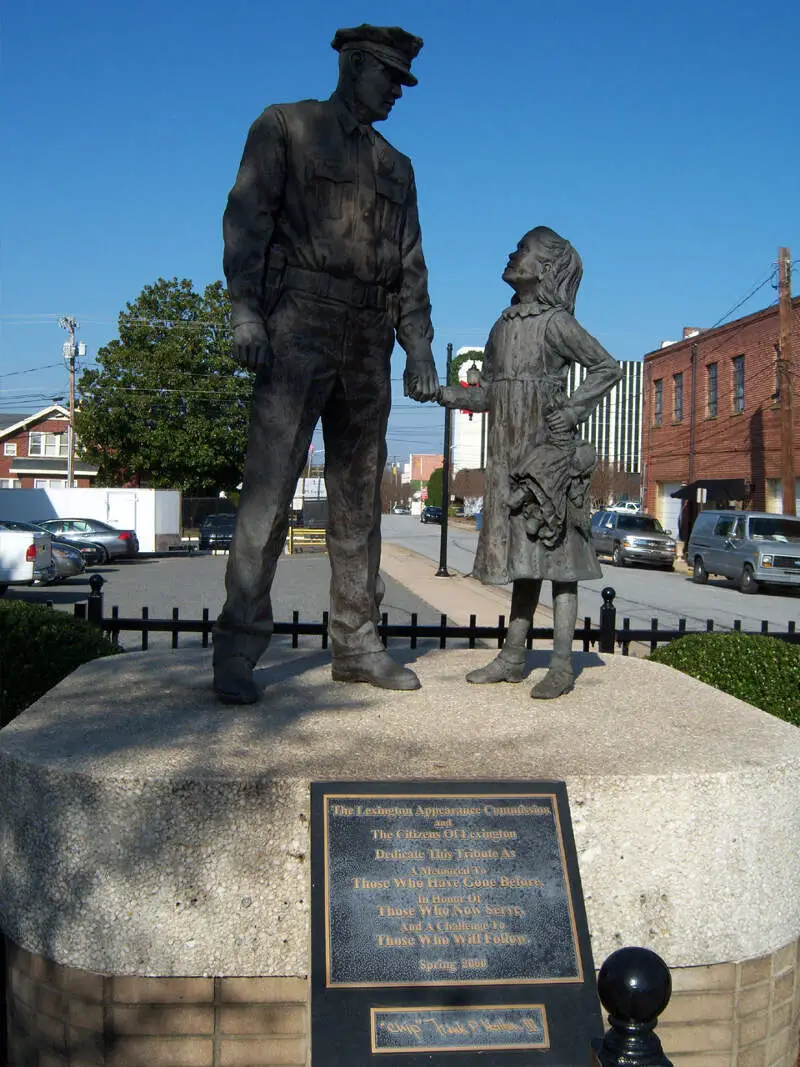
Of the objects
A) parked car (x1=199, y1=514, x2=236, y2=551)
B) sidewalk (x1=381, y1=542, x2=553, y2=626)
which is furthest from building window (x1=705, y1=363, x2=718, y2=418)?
parked car (x1=199, y1=514, x2=236, y2=551)

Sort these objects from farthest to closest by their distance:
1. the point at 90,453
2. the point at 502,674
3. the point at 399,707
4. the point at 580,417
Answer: the point at 90,453 < the point at 502,674 < the point at 580,417 < the point at 399,707

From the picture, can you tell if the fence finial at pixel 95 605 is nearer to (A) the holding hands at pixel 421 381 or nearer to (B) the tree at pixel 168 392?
(A) the holding hands at pixel 421 381

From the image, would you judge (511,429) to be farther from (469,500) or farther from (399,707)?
(469,500)

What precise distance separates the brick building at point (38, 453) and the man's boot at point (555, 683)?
56.3 m

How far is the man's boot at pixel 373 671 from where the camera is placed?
464 centimetres

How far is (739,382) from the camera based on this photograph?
34.3m

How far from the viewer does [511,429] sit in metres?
4.59

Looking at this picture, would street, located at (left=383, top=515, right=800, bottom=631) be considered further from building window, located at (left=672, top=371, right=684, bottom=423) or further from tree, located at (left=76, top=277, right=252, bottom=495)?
tree, located at (left=76, top=277, right=252, bottom=495)

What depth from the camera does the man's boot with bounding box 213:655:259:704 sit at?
423 centimetres

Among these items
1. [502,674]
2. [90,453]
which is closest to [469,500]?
[90,453]

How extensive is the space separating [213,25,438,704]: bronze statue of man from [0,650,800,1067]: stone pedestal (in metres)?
0.84

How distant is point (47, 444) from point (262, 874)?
63.0 metres

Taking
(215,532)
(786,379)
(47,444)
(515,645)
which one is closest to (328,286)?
(515,645)

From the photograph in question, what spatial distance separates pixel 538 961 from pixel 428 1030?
1.24ft
